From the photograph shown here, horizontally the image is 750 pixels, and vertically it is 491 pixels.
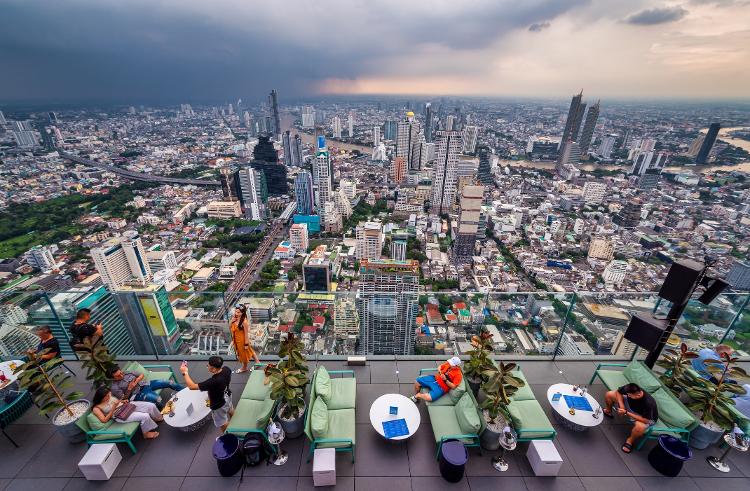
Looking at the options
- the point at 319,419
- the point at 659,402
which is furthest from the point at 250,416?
the point at 659,402

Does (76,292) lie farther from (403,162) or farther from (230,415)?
(403,162)

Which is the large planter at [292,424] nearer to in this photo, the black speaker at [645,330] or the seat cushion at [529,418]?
the seat cushion at [529,418]

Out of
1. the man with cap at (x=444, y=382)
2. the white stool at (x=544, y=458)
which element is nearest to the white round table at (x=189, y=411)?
the man with cap at (x=444, y=382)

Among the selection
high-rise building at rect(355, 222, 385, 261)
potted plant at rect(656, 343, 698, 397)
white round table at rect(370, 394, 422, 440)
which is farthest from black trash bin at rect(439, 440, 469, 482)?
high-rise building at rect(355, 222, 385, 261)

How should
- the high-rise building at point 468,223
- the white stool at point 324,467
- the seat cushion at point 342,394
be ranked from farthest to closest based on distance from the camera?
the high-rise building at point 468,223 < the seat cushion at point 342,394 < the white stool at point 324,467

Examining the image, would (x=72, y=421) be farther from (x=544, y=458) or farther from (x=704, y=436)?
(x=704, y=436)

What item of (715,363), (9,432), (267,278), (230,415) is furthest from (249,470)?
(267,278)

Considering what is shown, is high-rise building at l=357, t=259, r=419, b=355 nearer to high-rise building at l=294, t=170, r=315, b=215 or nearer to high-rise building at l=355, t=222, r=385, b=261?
high-rise building at l=355, t=222, r=385, b=261
